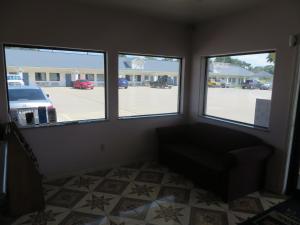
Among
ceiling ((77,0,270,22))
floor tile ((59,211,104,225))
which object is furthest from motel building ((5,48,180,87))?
floor tile ((59,211,104,225))

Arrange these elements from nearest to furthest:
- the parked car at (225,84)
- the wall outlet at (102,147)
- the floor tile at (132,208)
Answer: the floor tile at (132,208) < the wall outlet at (102,147) < the parked car at (225,84)

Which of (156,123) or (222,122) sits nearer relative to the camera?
(222,122)

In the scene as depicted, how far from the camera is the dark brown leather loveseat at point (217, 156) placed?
2.64 meters

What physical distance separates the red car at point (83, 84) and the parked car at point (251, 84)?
2.48 meters

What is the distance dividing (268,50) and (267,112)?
2.87ft

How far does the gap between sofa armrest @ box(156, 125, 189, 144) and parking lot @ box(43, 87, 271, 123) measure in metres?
0.48

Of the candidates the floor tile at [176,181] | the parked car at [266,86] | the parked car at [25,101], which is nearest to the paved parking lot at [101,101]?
the parked car at [25,101]

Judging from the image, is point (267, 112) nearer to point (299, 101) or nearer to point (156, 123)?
point (299, 101)

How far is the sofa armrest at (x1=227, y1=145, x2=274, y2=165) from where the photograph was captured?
253 cm

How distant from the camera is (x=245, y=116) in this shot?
3391mm

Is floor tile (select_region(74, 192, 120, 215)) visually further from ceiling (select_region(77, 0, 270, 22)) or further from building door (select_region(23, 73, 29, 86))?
ceiling (select_region(77, 0, 270, 22))

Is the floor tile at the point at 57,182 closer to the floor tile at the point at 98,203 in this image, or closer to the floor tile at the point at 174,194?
the floor tile at the point at 98,203

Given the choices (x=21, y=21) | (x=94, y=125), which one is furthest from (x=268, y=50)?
(x=21, y=21)

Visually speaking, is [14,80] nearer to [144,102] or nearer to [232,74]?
[144,102]
